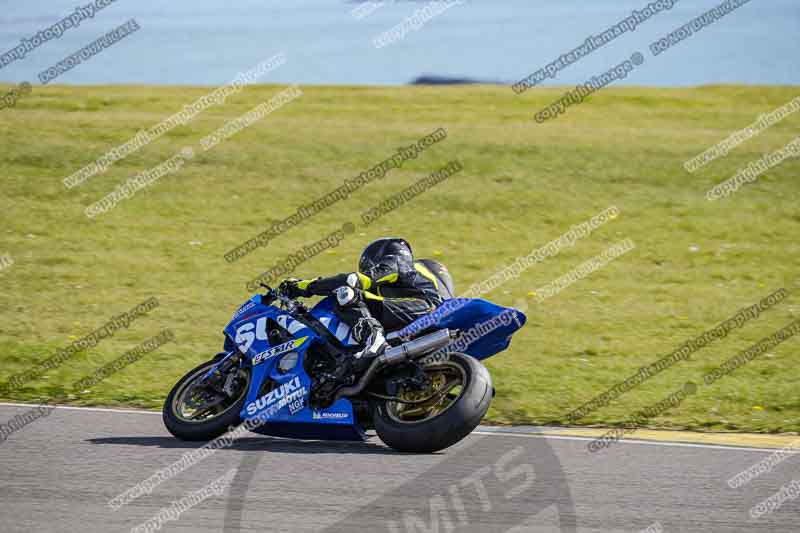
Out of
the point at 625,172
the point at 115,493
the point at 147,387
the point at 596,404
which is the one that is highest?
the point at 115,493

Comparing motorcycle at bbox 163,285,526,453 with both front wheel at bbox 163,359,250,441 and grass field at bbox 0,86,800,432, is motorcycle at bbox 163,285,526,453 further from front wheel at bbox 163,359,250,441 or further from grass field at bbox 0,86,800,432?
grass field at bbox 0,86,800,432

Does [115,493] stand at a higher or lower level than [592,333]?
higher

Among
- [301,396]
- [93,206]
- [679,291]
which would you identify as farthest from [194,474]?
[93,206]

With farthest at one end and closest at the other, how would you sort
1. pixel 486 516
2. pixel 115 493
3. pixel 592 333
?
pixel 592 333 → pixel 115 493 → pixel 486 516

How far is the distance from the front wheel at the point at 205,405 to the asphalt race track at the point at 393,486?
143 mm

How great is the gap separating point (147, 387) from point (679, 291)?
24.3ft

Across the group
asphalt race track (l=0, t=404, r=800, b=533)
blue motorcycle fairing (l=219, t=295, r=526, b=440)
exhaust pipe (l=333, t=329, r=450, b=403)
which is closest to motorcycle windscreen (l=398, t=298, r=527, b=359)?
blue motorcycle fairing (l=219, t=295, r=526, b=440)

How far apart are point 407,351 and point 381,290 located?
873mm

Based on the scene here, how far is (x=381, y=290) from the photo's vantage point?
26.5 feet

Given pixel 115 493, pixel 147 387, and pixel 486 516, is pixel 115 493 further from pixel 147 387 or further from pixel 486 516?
pixel 147 387

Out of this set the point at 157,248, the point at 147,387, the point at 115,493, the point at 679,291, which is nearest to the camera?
the point at 115,493

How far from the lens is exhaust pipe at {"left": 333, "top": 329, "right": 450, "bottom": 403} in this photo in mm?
7301

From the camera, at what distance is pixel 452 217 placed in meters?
17.6

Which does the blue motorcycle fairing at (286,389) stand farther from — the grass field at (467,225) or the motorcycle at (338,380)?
the grass field at (467,225)
